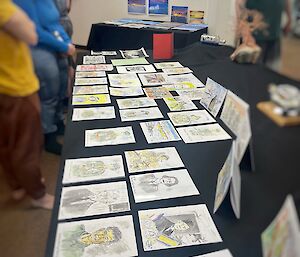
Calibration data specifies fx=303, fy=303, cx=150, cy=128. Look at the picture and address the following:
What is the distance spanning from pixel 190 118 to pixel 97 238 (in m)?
0.58

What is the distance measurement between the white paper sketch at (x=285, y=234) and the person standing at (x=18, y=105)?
313 millimetres

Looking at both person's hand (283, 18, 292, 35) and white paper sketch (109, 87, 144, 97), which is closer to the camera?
person's hand (283, 18, 292, 35)

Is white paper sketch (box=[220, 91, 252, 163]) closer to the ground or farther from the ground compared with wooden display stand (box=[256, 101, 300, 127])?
closer to the ground

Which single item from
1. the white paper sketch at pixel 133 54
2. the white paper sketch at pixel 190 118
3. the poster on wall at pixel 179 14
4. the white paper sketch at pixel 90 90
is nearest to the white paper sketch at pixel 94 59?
the white paper sketch at pixel 133 54

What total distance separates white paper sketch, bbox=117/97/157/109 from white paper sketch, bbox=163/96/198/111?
0.06 meters

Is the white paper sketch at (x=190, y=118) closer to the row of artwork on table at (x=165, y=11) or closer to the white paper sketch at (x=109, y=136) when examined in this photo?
the white paper sketch at (x=109, y=136)

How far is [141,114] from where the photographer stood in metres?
1.11

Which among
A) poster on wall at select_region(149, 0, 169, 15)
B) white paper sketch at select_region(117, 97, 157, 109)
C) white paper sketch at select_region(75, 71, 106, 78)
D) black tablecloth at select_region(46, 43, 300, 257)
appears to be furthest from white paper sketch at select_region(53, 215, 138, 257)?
poster on wall at select_region(149, 0, 169, 15)

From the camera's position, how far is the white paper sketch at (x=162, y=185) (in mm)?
718

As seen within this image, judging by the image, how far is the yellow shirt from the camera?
23cm

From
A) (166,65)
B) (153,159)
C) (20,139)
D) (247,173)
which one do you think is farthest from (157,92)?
(20,139)

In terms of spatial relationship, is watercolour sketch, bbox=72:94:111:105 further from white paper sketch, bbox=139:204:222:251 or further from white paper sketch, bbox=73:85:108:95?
white paper sketch, bbox=139:204:222:251

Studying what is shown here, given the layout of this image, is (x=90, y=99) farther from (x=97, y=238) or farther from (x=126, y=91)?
(x=97, y=238)

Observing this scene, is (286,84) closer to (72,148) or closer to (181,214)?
(181,214)
